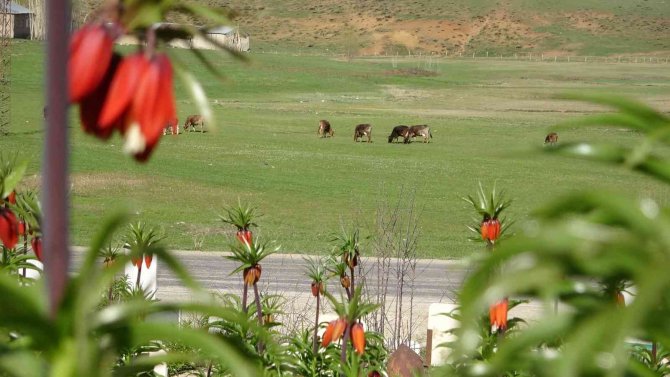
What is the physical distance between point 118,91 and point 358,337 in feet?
7.52

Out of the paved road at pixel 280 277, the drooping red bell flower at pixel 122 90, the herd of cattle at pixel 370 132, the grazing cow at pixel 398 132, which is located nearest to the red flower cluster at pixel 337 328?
the drooping red bell flower at pixel 122 90

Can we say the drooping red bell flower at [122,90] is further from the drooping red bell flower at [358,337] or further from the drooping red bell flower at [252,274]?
the drooping red bell flower at [252,274]

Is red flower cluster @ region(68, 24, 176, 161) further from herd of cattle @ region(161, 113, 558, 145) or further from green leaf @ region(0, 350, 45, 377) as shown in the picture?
herd of cattle @ region(161, 113, 558, 145)

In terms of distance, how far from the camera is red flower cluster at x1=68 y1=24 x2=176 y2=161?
0.94 m

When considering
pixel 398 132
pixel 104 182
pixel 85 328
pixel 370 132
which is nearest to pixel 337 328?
pixel 85 328

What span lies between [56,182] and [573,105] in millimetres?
57198

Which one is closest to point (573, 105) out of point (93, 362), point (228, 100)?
point (228, 100)

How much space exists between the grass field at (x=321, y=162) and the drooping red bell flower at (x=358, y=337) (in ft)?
2.85

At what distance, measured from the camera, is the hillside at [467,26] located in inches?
3981

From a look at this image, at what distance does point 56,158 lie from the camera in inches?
33.8

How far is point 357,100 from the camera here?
56.2 m

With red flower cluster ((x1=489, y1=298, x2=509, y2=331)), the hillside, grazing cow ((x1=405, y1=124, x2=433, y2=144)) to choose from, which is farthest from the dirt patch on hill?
the hillside

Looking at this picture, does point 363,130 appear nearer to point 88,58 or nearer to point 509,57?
point 88,58

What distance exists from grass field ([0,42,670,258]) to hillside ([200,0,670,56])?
39136 millimetres
